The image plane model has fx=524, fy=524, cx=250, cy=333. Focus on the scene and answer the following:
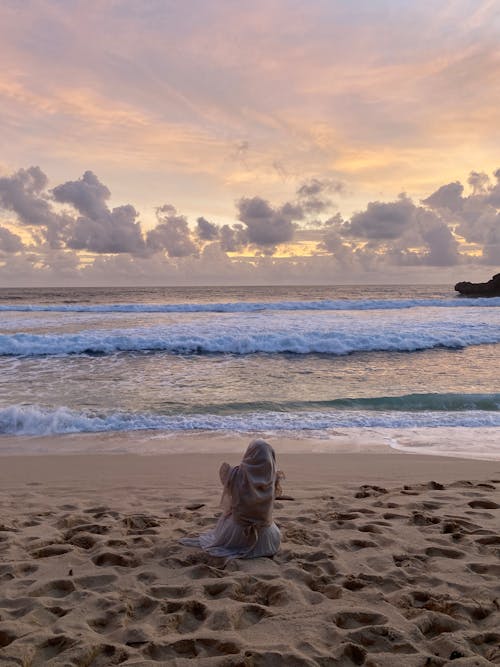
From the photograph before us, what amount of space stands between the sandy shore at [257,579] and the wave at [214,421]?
8.46 feet

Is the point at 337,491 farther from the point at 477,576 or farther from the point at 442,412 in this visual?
the point at 442,412

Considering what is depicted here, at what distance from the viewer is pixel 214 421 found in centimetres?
881

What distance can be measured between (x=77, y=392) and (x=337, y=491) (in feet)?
23.5

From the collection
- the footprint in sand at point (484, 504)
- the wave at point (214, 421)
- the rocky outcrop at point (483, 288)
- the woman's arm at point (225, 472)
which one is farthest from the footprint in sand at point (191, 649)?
the rocky outcrop at point (483, 288)

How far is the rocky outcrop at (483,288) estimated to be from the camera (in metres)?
60.1

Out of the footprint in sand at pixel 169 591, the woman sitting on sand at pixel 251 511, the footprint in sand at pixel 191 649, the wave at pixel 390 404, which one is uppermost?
the woman sitting on sand at pixel 251 511

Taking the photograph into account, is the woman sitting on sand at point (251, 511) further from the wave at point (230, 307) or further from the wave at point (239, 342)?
the wave at point (230, 307)

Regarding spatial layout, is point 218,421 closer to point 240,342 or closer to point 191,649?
point 191,649

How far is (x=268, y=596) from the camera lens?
132 inches

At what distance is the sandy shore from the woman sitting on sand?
0.15 meters

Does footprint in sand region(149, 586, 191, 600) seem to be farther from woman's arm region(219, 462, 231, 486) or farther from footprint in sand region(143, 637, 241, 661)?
woman's arm region(219, 462, 231, 486)

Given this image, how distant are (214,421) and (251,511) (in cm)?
490

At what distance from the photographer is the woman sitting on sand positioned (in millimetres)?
3926

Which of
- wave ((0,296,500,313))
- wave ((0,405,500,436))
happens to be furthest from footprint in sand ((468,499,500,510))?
wave ((0,296,500,313))
